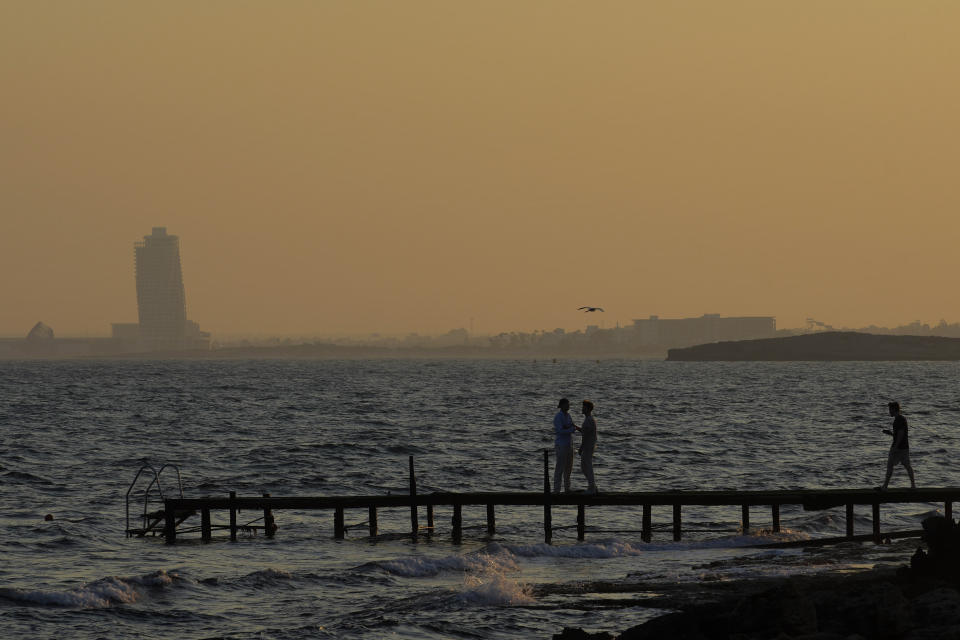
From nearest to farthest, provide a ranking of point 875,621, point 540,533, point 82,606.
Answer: point 875,621
point 82,606
point 540,533

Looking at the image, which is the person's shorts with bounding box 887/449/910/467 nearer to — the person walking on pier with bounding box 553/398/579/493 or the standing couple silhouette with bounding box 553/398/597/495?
Result: the standing couple silhouette with bounding box 553/398/597/495

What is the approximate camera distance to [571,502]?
1081 inches

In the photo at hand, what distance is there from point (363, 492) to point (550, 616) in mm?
23537

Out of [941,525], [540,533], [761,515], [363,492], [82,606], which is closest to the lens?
[941,525]

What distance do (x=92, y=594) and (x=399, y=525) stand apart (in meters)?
11.1

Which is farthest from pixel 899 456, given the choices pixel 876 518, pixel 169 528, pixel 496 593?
pixel 169 528

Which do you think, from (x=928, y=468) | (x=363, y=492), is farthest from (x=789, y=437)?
(x=363, y=492)

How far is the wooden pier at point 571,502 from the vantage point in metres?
27.3

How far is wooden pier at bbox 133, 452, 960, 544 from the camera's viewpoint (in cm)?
2733

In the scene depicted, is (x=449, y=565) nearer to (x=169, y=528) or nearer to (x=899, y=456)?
(x=169, y=528)

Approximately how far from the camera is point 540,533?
3030 centimetres

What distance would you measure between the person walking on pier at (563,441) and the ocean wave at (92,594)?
8.87 m

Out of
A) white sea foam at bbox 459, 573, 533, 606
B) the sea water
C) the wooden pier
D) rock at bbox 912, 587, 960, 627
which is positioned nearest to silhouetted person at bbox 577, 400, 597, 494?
the wooden pier

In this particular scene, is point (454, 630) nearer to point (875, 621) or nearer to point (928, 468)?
point (875, 621)
